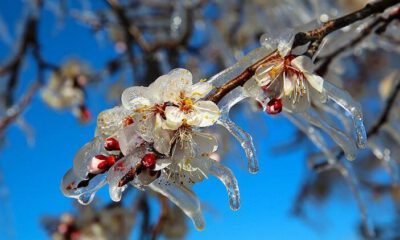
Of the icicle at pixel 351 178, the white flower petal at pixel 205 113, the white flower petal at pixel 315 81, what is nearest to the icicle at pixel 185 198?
the white flower petal at pixel 205 113

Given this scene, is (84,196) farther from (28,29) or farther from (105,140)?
(28,29)

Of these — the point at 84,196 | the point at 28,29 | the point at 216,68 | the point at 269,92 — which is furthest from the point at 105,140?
the point at 216,68

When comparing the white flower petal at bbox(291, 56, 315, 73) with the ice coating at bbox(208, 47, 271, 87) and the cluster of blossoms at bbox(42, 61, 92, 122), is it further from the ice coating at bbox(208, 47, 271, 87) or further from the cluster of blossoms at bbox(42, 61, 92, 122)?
the cluster of blossoms at bbox(42, 61, 92, 122)

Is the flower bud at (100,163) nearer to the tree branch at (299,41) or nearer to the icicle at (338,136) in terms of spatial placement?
the tree branch at (299,41)

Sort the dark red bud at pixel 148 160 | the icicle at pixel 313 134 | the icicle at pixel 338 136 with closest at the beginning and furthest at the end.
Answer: the dark red bud at pixel 148 160, the icicle at pixel 338 136, the icicle at pixel 313 134

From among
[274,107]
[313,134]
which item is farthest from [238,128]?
[313,134]

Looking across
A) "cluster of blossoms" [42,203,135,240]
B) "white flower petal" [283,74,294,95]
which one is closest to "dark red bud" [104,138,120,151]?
"white flower petal" [283,74,294,95]
